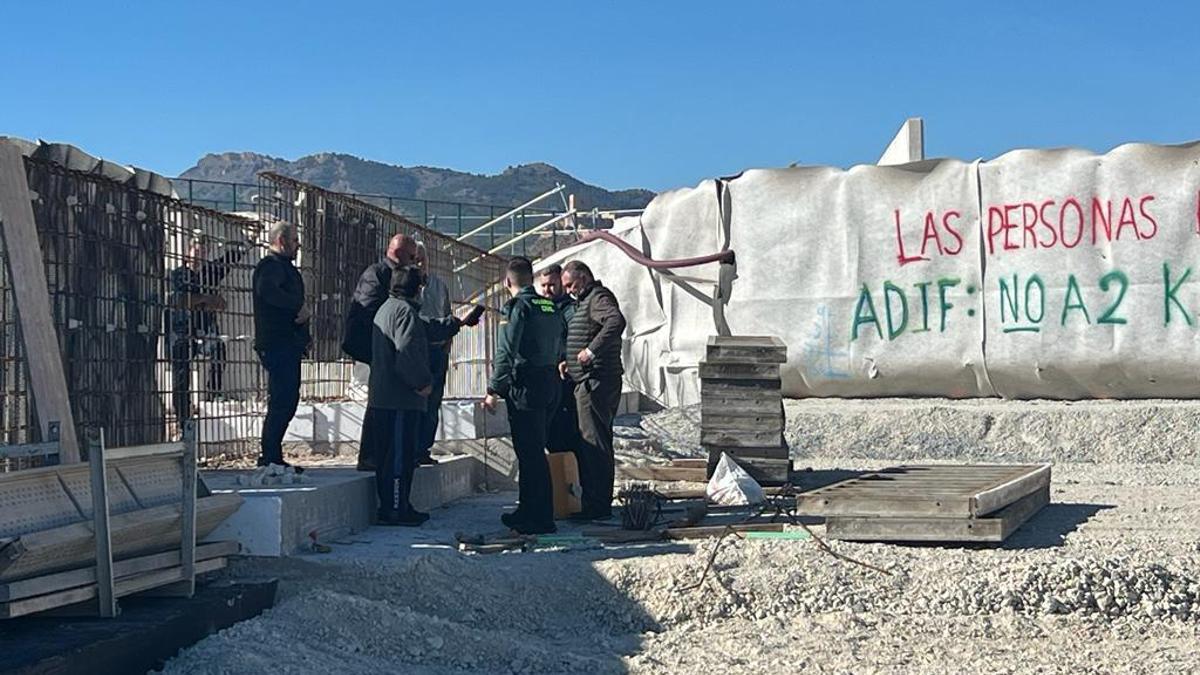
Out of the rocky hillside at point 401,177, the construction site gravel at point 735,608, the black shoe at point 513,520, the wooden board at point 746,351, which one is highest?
the rocky hillside at point 401,177

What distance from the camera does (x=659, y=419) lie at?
54.2 feet

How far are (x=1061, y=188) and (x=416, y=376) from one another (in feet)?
30.1

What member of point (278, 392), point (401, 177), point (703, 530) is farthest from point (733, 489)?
point (401, 177)

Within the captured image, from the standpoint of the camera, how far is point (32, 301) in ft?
23.6

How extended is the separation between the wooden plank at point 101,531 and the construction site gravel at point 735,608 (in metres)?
0.38

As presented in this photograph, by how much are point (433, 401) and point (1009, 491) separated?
162 inches

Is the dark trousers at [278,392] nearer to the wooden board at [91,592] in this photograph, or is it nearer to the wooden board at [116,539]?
the wooden board at [116,539]

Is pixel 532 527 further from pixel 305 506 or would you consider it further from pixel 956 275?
pixel 956 275

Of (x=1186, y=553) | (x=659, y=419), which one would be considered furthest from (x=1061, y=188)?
(x=1186, y=553)

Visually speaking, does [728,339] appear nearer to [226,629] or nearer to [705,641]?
[705,641]

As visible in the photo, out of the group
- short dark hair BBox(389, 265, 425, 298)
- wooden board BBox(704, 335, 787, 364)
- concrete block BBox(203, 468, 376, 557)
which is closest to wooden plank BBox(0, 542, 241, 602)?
concrete block BBox(203, 468, 376, 557)

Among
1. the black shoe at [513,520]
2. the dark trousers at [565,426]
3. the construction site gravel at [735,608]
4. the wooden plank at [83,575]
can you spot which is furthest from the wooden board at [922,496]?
the wooden plank at [83,575]

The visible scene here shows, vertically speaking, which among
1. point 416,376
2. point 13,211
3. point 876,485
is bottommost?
point 876,485

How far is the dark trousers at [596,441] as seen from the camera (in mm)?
10062
